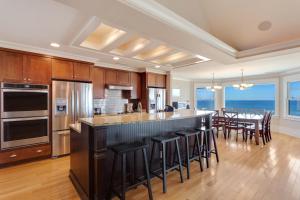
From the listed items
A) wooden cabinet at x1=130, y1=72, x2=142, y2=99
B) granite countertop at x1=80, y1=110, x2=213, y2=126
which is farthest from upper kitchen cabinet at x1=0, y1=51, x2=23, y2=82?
wooden cabinet at x1=130, y1=72, x2=142, y2=99

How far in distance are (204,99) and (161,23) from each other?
24.6ft

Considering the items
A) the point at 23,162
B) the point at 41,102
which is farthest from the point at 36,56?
the point at 23,162

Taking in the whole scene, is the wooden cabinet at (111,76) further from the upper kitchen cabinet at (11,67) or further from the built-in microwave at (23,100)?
the upper kitchen cabinet at (11,67)

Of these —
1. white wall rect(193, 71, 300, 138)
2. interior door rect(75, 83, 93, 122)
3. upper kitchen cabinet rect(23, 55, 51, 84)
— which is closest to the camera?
upper kitchen cabinet rect(23, 55, 51, 84)

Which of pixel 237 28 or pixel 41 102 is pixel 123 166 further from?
pixel 237 28

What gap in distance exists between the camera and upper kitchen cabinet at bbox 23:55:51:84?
341 centimetres

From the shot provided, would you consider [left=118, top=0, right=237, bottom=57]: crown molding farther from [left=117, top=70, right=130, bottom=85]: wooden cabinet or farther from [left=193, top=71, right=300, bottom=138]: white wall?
[left=193, top=71, right=300, bottom=138]: white wall

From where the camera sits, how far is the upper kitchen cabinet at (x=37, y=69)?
11.2ft

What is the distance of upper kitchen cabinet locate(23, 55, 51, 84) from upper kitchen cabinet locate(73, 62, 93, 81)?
0.57 m

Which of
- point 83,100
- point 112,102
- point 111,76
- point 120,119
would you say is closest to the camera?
point 120,119

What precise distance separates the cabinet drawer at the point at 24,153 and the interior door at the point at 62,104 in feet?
1.58

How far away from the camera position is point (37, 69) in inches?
139

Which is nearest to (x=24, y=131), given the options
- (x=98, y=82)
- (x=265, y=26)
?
(x=98, y=82)

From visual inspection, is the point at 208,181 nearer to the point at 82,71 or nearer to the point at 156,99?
the point at 156,99
